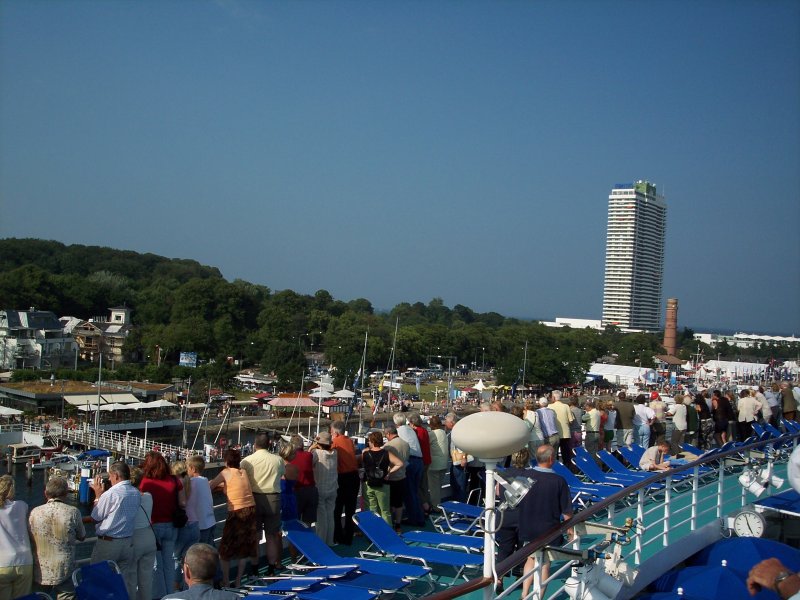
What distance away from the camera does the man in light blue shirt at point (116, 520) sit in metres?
5.02

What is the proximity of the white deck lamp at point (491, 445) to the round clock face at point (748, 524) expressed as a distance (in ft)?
16.0

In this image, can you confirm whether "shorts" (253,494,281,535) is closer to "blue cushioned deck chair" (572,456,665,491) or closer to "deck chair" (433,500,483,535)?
"deck chair" (433,500,483,535)

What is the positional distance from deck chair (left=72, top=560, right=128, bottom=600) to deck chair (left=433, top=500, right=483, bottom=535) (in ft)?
11.3

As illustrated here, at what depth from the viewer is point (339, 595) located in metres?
5.09

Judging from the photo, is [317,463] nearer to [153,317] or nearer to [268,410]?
[268,410]

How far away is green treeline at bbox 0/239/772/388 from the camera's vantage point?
66.8m

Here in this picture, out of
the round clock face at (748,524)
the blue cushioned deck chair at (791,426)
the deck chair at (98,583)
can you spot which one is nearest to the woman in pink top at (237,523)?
the deck chair at (98,583)

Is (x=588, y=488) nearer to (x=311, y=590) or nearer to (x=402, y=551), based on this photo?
(x=402, y=551)

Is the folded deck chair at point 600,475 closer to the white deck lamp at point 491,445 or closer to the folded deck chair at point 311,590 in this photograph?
the folded deck chair at point 311,590

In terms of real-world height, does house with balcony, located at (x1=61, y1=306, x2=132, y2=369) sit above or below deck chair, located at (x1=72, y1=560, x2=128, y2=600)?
below

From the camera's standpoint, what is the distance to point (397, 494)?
298 inches

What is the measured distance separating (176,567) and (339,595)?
1.48 metres

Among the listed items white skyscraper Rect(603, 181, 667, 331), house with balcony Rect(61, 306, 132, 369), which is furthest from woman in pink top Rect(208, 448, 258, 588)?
white skyscraper Rect(603, 181, 667, 331)

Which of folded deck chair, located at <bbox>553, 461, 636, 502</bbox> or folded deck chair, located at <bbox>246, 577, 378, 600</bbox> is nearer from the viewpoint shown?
folded deck chair, located at <bbox>246, 577, 378, 600</bbox>
